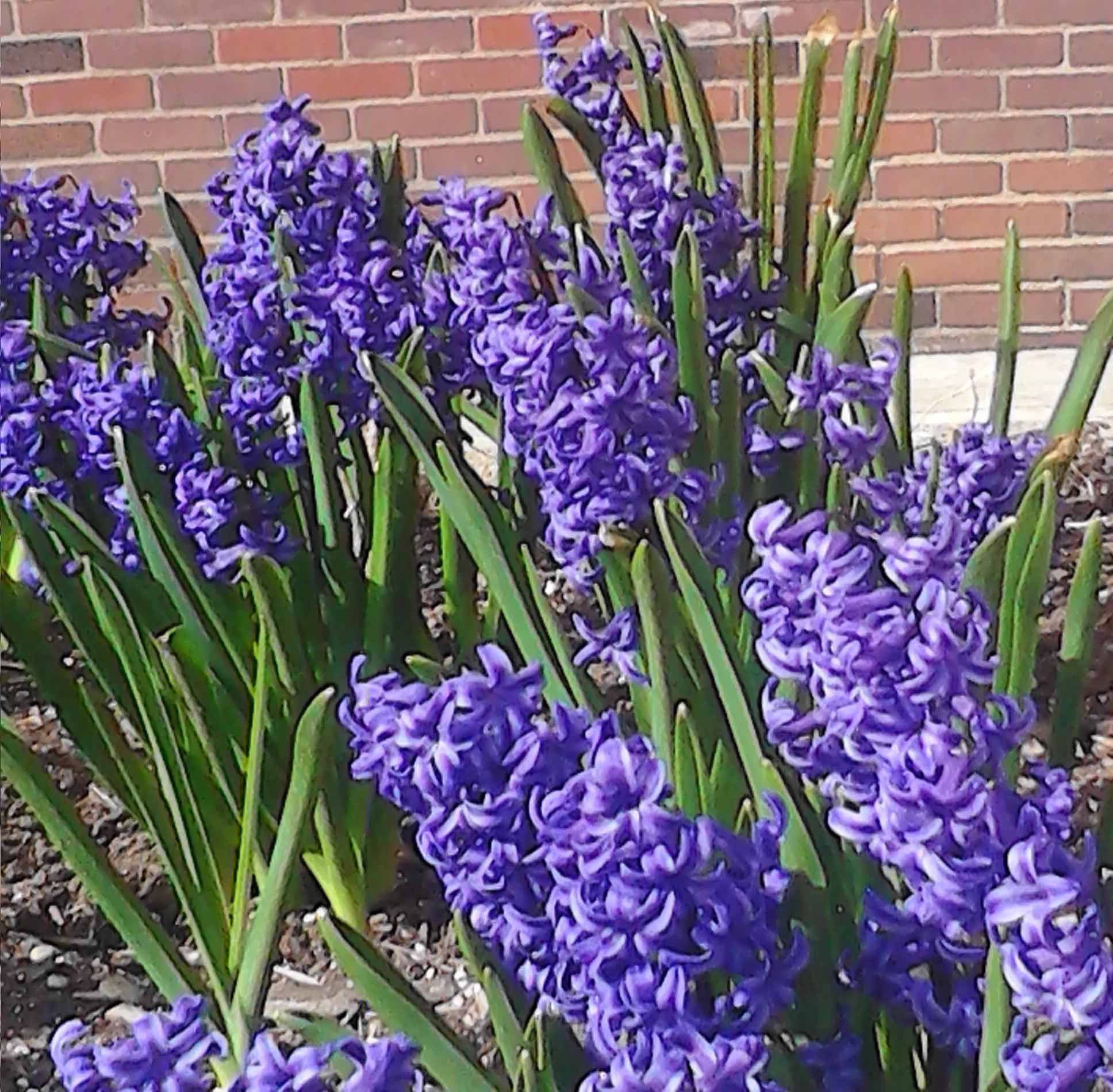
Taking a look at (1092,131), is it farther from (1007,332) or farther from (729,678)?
(729,678)

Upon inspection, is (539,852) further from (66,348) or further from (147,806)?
(66,348)

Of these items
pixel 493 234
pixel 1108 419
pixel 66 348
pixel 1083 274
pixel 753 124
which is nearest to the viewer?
pixel 493 234

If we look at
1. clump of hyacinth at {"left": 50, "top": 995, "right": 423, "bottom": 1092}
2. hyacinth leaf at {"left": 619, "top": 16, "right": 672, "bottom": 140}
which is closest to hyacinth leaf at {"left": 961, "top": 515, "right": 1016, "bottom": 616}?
clump of hyacinth at {"left": 50, "top": 995, "right": 423, "bottom": 1092}

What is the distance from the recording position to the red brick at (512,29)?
122 inches

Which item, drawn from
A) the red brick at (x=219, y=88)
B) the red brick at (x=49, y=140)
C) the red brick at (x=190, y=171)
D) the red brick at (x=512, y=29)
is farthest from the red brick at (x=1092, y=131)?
the red brick at (x=49, y=140)

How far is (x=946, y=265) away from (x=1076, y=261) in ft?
0.84

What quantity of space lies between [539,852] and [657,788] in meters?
0.07

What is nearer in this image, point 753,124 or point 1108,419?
point 753,124

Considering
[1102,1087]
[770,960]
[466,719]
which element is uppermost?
[466,719]

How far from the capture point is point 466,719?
0.62 metres

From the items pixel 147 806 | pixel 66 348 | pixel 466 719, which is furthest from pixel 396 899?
pixel 466 719

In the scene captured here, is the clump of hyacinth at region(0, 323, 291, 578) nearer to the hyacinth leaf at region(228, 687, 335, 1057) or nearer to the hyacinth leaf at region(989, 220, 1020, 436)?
the hyacinth leaf at region(228, 687, 335, 1057)

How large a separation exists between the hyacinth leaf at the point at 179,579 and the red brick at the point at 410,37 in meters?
2.15

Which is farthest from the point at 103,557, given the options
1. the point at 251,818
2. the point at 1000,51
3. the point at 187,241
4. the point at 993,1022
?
the point at 1000,51
